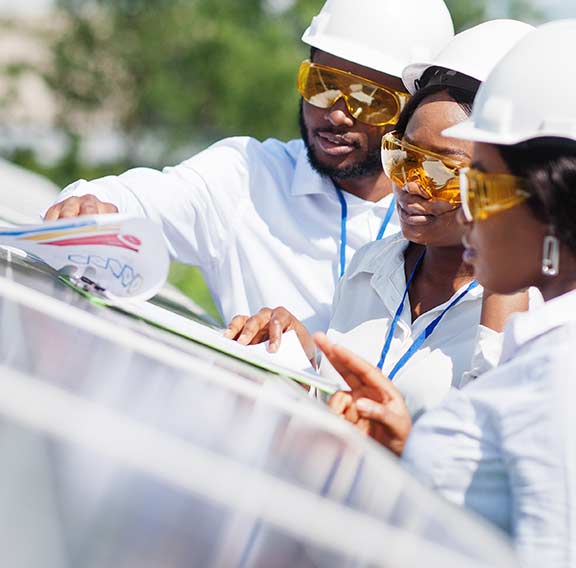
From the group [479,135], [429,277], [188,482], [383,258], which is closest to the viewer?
[188,482]

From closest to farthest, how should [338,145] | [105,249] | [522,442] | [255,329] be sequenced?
[522,442] → [105,249] → [255,329] → [338,145]

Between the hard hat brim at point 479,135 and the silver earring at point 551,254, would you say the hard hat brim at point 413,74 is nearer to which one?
the hard hat brim at point 479,135

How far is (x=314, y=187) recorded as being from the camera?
4.11m

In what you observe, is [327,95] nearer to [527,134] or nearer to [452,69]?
[452,69]

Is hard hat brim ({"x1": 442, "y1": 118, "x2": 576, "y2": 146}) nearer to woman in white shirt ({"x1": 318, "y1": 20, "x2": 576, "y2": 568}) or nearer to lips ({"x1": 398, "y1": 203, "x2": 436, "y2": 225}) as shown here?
woman in white shirt ({"x1": 318, "y1": 20, "x2": 576, "y2": 568})

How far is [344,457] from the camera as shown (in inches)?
72.2

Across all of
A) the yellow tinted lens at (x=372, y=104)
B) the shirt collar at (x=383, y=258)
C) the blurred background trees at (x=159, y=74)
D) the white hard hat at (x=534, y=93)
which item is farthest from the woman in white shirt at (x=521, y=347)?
the blurred background trees at (x=159, y=74)

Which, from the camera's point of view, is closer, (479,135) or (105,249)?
(479,135)

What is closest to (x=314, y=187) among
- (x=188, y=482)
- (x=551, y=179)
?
(x=551, y=179)

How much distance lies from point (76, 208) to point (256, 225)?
3.88 ft

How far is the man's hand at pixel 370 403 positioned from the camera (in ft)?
7.24

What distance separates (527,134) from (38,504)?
1.09 m

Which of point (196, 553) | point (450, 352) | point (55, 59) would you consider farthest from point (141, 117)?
point (196, 553)

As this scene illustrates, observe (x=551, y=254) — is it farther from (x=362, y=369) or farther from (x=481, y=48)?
(x=481, y=48)
